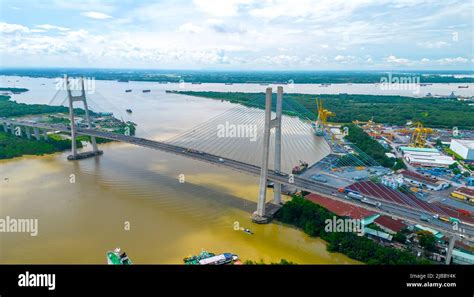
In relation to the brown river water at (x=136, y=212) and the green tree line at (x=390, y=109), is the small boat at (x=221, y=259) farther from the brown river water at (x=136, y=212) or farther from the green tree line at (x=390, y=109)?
the green tree line at (x=390, y=109)

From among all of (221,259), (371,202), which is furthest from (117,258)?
(371,202)

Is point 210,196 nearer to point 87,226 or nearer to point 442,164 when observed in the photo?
point 87,226

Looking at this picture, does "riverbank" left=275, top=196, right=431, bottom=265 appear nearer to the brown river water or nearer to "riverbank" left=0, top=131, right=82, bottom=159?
the brown river water

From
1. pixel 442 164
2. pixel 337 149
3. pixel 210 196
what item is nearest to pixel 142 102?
pixel 337 149

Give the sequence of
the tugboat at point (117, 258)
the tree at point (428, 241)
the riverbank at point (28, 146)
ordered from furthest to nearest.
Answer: the riverbank at point (28, 146), the tree at point (428, 241), the tugboat at point (117, 258)

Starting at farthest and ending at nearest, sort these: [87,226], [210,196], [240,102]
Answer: [240,102] → [210,196] → [87,226]

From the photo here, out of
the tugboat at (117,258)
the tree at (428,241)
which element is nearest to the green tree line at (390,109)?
the tree at (428,241)
